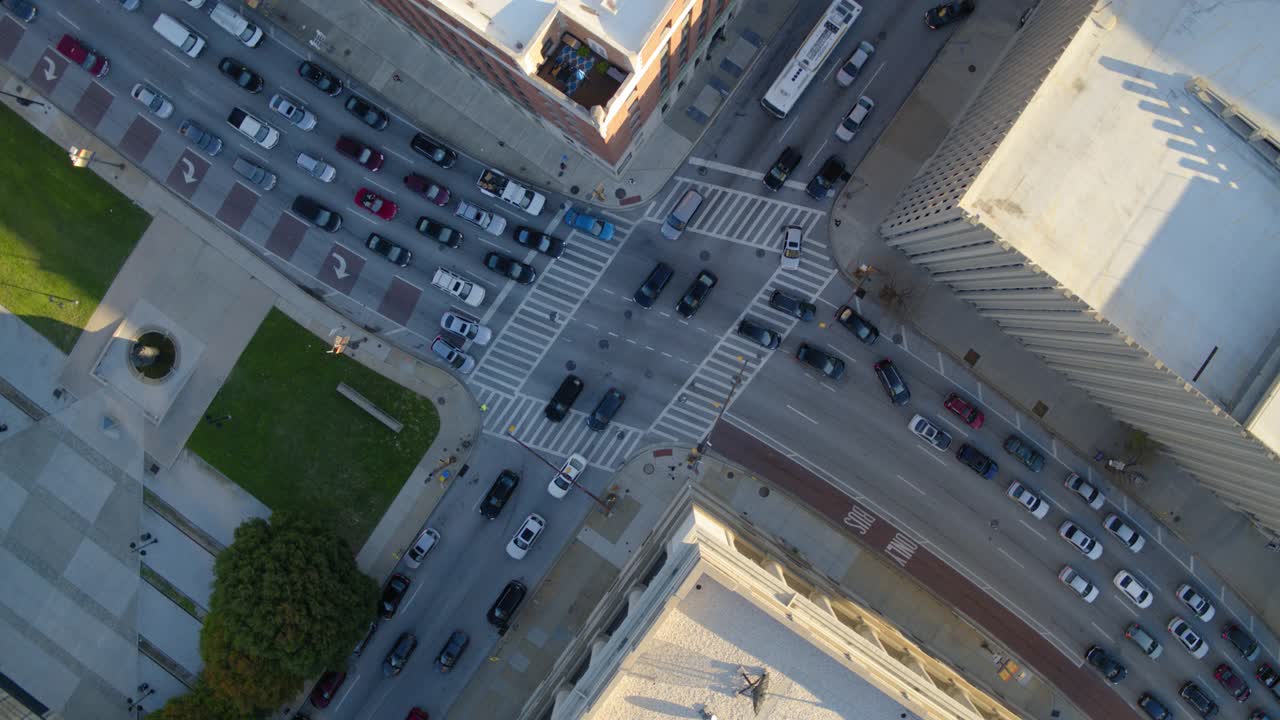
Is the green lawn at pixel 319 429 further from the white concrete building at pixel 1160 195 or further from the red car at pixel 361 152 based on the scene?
the white concrete building at pixel 1160 195

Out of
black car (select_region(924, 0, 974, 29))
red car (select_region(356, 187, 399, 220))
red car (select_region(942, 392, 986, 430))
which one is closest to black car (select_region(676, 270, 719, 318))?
red car (select_region(942, 392, 986, 430))

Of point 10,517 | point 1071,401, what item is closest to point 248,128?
point 10,517

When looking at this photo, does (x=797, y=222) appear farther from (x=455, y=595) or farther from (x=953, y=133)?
(x=455, y=595)

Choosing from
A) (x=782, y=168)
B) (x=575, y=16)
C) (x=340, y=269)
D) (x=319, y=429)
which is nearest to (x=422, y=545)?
(x=319, y=429)

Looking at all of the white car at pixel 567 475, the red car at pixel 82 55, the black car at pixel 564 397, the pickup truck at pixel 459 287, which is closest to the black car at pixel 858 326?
the black car at pixel 564 397

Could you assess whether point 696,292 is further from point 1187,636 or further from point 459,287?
point 1187,636
